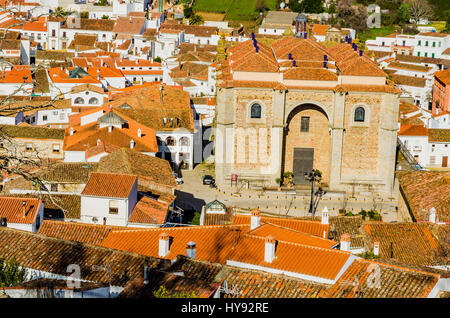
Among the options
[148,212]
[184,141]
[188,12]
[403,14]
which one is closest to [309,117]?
[184,141]

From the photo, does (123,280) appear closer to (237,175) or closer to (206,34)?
(237,175)

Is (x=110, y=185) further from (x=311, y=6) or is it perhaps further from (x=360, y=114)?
(x=311, y=6)

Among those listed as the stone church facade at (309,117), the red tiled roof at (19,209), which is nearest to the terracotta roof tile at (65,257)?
the red tiled roof at (19,209)

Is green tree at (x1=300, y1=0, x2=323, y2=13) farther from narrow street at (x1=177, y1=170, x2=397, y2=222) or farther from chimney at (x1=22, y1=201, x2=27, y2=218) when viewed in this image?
chimney at (x1=22, y1=201, x2=27, y2=218)

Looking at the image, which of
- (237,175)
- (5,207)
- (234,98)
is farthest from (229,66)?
(5,207)

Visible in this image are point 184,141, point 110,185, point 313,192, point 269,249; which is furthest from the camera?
point 184,141

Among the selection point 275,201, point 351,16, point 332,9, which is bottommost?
point 275,201

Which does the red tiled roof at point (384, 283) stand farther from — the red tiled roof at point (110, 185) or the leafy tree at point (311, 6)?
the leafy tree at point (311, 6)
